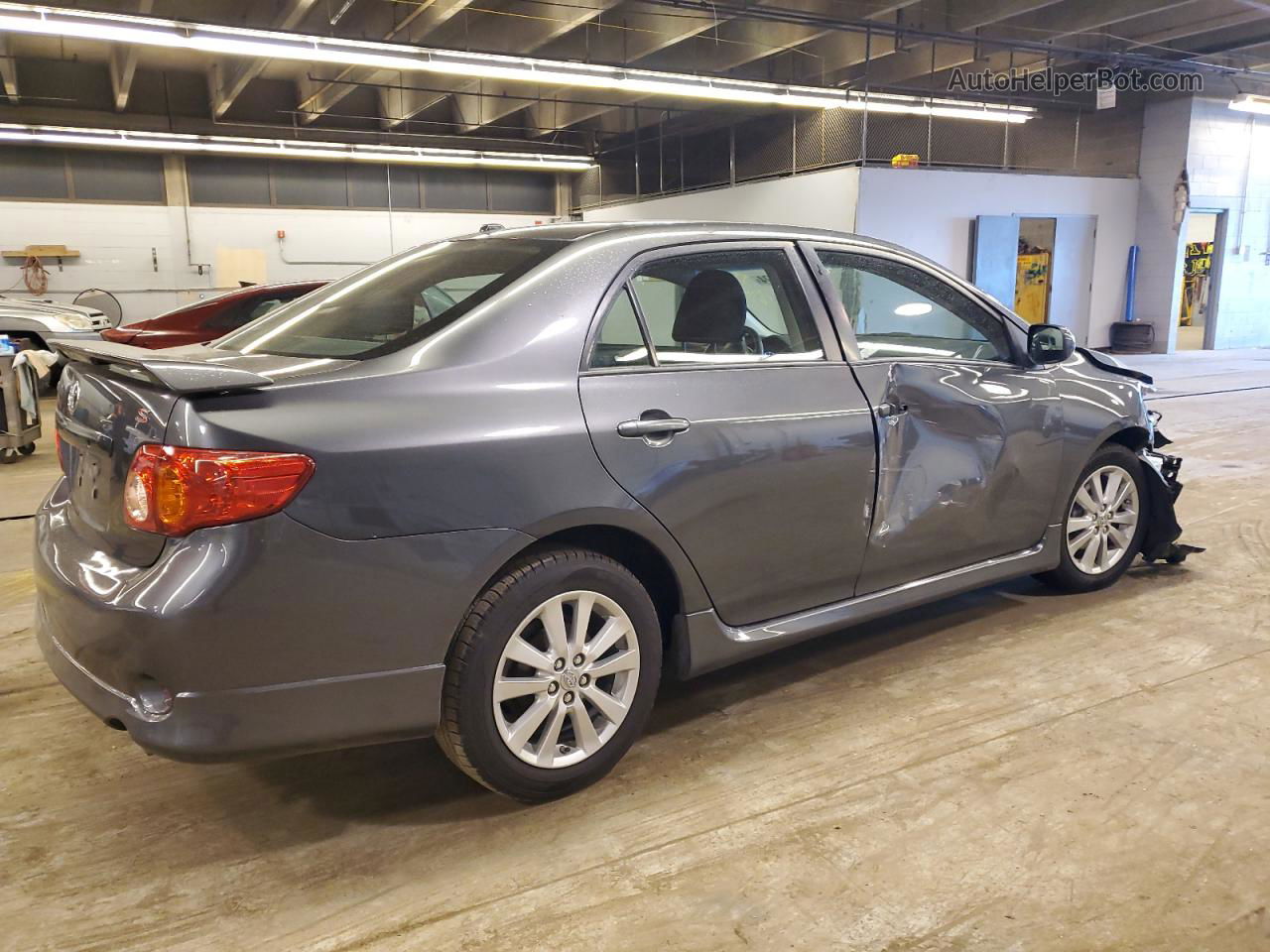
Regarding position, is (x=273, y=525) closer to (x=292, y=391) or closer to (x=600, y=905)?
(x=292, y=391)

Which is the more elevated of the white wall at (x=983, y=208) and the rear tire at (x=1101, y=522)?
the white wall at (x=983, y=208)

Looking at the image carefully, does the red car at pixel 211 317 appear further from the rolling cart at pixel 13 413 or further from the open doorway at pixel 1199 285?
the open doorway at pixel 1199 285

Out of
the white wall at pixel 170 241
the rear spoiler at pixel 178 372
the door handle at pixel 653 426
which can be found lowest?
the door handle at pixel 653 426

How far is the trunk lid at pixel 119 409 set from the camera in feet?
6.39

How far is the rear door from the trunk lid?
73 centimetres

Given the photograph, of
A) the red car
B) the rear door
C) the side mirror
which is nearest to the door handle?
the rear door

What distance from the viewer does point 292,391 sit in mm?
1992

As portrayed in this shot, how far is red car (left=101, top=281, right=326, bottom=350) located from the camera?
767 cm

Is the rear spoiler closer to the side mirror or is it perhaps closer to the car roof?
the car roof

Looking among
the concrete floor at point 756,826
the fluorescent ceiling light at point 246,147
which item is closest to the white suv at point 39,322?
the fluorescent ceiling light at point 246,147

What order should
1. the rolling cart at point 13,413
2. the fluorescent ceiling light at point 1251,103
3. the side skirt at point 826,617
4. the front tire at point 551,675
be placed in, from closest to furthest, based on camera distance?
the front tire at point 551,675 → the side skirt at point 826,617 → the rolling cart at point 13,413 → the fluorescent ceiling light at point 1251,103

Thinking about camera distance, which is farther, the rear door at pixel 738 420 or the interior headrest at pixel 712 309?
the interior headrest at pixel 712 309

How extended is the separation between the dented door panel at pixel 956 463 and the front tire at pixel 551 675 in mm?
906

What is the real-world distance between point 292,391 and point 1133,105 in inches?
706
